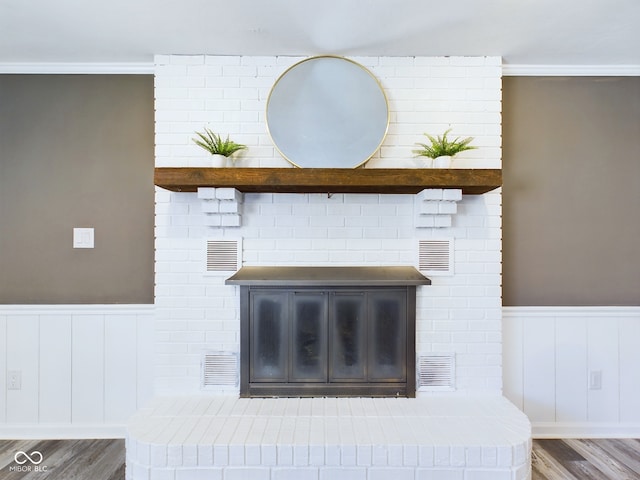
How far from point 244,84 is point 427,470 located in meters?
2.28

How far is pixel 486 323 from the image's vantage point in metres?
2.26

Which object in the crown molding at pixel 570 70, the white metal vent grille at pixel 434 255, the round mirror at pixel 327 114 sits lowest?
the white metal vent grille at pixel 434 255

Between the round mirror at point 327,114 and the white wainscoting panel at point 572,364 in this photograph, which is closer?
the round mirror at point 327,114

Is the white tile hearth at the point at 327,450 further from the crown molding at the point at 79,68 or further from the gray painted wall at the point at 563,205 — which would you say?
the crown molding at the point at 79,68

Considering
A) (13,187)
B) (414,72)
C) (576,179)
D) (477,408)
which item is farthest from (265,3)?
(477,408)

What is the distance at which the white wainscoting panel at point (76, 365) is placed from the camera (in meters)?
2.38

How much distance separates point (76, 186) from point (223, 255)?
1.11 m

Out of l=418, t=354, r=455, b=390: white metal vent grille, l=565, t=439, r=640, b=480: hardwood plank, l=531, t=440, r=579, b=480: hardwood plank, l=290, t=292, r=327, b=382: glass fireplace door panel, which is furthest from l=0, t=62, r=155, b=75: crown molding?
l=565, t=439, r=640, b=480: hardwood plank

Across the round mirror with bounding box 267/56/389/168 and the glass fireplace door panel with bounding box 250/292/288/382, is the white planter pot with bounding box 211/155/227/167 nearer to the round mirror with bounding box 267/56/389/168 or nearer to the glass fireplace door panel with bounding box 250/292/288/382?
the round mirror with bounding box 267/56/389/168

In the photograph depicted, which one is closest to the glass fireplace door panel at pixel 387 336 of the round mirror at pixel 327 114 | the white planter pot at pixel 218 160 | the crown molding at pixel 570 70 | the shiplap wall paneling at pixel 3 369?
the round mirror at pixel 327 114

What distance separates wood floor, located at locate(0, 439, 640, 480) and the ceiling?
94.6 inches

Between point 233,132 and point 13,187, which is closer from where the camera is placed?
point 233,132

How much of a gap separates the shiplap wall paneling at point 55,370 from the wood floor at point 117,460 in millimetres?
174

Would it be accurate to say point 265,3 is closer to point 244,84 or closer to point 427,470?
point 244,84
